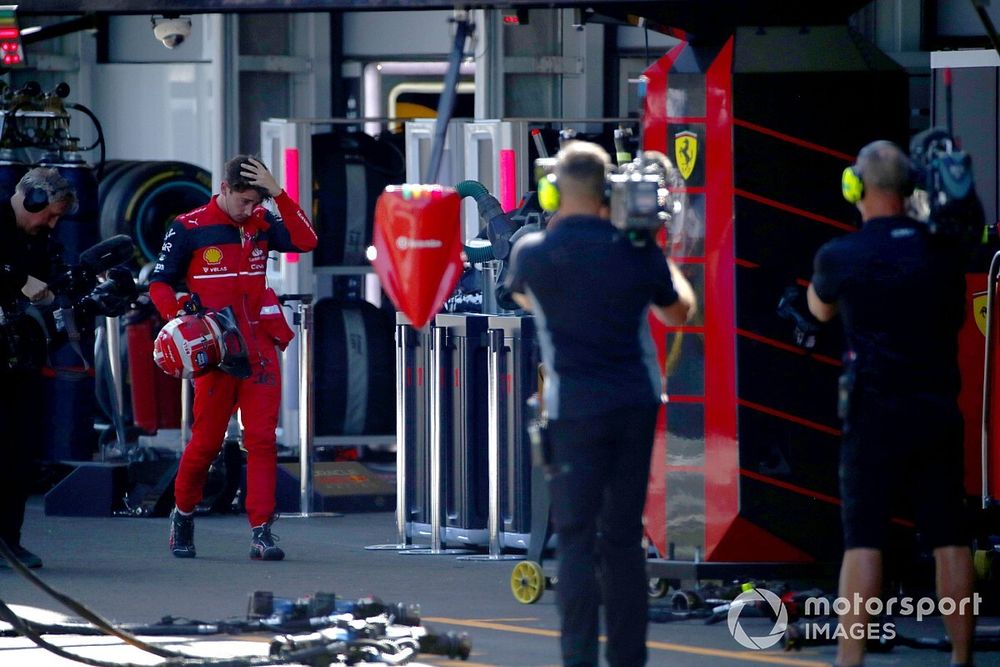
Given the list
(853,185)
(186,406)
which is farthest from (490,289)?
(853,185)

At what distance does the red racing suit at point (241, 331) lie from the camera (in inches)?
414

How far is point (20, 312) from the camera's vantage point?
10359mm

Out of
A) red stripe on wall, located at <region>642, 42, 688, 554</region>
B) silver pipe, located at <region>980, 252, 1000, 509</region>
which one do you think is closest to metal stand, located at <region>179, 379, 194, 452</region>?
red stripe on wall, located at <region>642, 42, 688, 554</region>

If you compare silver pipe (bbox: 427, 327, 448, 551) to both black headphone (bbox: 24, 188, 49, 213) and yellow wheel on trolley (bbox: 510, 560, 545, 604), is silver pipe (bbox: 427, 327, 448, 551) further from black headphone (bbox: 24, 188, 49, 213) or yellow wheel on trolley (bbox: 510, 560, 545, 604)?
black headphone (bbox: 24, 188, 49, 213)

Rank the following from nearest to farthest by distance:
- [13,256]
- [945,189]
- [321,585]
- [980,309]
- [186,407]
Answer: [945,189] → [980,309] → [321,585] → [13,256] → [186,407]

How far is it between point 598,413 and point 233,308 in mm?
4288

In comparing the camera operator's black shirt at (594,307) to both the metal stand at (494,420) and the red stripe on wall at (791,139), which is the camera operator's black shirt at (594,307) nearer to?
the red stripe on wall at (791,139)

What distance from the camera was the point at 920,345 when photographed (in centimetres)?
682

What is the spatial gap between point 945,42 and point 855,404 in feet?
15.6

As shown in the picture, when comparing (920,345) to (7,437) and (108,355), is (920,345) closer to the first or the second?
(7,437)

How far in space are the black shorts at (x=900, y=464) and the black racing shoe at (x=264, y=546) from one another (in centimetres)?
434

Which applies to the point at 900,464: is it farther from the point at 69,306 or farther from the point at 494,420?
the point at 69,306

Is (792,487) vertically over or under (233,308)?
under

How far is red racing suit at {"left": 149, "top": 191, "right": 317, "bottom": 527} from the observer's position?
10516 mm
